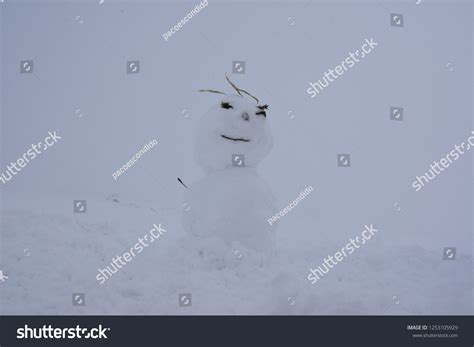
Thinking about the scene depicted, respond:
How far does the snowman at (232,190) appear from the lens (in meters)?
3.85

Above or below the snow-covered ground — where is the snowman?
above

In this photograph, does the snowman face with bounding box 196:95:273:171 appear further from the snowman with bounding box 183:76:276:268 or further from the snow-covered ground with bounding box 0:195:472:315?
the snow-covered ground with bounding box 0:195:472:315

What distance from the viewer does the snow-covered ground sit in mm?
3498

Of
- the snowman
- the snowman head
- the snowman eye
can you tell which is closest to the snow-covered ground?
the snowman

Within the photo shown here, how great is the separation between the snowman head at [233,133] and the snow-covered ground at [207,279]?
77cm

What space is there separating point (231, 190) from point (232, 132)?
0.48 metres

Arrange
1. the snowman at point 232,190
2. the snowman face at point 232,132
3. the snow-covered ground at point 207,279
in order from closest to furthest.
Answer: the snow-covered ground at point 207,279 → the snowman at point 232,190 → the snowman face at point 232,132

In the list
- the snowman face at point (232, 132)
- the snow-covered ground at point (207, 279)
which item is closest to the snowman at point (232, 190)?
the snowman face at point (232, 132)

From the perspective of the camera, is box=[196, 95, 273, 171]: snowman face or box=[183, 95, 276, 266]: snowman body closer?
box=[183, 95, 276, 266]: snowman body

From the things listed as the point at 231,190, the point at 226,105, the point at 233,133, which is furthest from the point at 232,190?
the point at 226,105

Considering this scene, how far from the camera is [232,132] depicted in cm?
395

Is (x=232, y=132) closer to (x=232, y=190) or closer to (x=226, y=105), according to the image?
(x=226, y=105)

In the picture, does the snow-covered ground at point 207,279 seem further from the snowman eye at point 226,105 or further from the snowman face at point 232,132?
the snowman eye at point 226,105

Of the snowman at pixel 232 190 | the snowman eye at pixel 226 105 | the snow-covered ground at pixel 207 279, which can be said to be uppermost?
the snowman eye at pixel 226 105
